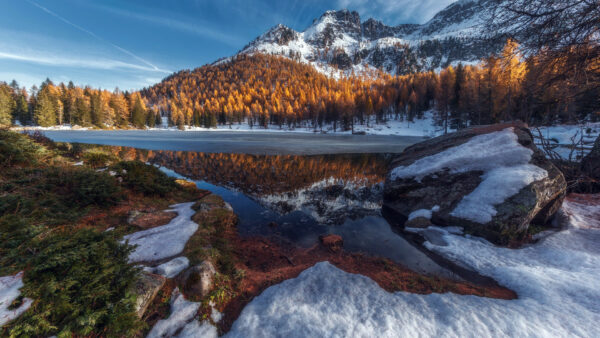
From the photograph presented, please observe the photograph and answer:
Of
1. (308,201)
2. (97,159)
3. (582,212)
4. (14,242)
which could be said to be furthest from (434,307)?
(97,159)

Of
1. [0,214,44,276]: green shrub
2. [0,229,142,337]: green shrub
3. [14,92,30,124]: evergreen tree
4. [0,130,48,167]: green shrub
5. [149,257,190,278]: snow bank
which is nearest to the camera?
[0,229,142,337]: green shrub

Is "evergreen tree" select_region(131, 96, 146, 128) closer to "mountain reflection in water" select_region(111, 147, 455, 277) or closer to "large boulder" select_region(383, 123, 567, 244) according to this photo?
"mountain reflection in water" select_region(111, 147, 455, 277)

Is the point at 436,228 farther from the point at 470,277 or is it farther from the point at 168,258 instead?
the point at 168,258

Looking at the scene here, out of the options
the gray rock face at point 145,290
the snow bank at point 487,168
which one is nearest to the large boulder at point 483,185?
the snow bank at point 487,168

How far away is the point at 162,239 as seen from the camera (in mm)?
5074

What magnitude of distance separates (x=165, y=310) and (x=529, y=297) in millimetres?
6112

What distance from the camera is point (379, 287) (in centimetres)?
378

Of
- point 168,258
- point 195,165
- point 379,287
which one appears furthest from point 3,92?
point 379,287

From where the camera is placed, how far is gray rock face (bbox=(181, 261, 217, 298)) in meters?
3.37

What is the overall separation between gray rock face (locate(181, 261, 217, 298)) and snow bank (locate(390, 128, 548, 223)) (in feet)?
24.1

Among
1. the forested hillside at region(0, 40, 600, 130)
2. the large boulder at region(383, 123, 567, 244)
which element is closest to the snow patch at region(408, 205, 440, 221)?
the large boulder at region(383, 123, 567, 244)

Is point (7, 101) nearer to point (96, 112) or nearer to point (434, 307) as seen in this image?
point (96, 112)

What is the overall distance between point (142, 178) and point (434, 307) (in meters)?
10.2

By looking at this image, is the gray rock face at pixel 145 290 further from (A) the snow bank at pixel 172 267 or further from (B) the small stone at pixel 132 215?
(B) the small stone at pixel 132 215
